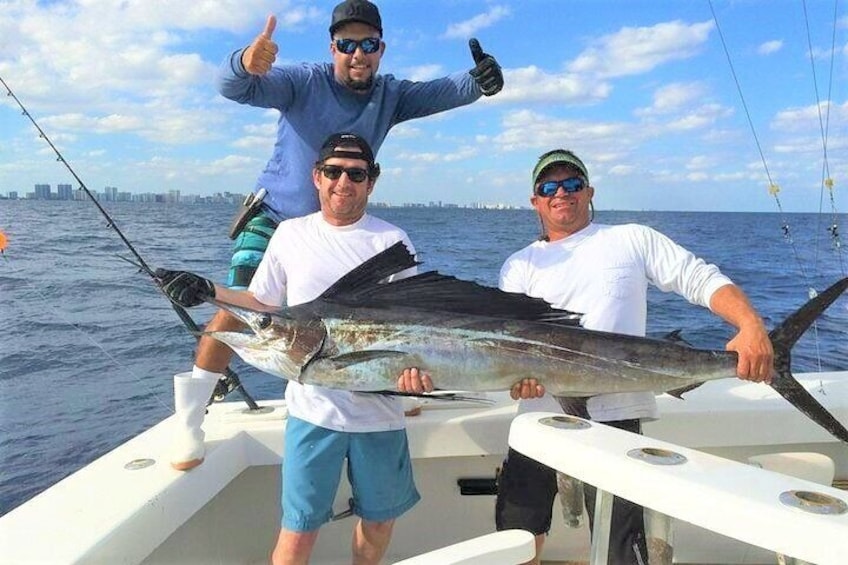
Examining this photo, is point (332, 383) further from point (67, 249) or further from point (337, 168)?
point (67, 249)

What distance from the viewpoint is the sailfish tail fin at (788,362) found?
1.88 metres

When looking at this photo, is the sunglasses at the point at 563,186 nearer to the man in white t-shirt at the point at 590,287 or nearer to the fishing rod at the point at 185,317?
the man in white t-shirt at the point at 590,287

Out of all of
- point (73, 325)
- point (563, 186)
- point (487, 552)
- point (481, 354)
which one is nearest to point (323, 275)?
point (481, 354)

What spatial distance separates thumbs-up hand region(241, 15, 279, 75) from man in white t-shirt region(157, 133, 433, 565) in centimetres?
43

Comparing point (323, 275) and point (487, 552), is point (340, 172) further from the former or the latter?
point (487, 552)

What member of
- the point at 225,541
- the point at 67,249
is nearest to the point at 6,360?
the point at 225,541

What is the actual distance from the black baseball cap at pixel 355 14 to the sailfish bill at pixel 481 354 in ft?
3.82

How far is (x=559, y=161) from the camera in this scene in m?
2.23

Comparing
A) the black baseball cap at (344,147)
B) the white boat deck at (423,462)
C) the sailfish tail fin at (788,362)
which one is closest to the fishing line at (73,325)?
the white boat deck at (423,462)

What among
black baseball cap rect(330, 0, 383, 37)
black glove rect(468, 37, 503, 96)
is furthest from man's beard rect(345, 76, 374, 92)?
black glove rect(468, 37, 503, 96)

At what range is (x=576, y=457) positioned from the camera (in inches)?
55.6

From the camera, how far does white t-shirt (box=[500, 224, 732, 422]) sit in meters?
2.09

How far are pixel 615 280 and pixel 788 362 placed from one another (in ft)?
1.70

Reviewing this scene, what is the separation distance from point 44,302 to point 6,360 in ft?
11.8
